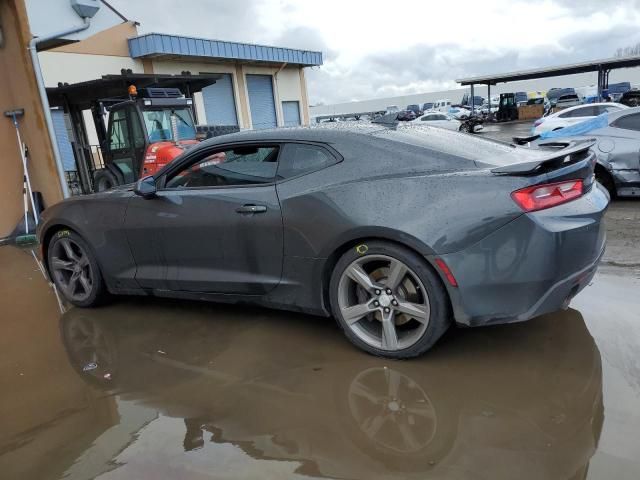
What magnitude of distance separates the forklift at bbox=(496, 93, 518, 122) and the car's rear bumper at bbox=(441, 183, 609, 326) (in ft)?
117

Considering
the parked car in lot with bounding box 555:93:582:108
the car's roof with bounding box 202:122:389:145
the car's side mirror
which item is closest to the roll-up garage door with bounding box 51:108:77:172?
the car's side mirror

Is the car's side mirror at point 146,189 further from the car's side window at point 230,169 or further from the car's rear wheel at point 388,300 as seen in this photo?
the car's rear wheel at point 388,300

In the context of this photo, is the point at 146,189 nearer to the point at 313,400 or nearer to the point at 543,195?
the point at 313,400

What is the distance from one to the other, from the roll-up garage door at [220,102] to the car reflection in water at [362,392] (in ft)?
59.3

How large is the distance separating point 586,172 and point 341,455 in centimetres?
213

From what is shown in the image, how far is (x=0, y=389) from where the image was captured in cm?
319

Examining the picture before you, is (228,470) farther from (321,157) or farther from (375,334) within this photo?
(321,157)

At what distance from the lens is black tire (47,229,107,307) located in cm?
432

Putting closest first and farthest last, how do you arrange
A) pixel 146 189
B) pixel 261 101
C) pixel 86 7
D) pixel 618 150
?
pixel 146 189 < pixel 618 150 < pixel 86 7 < pixel 261 101

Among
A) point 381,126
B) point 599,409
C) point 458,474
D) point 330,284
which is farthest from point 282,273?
point 599,409

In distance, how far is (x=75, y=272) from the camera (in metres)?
4.46

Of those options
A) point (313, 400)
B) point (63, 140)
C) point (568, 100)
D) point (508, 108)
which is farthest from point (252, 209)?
point (568, 100)

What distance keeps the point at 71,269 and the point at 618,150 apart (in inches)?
272

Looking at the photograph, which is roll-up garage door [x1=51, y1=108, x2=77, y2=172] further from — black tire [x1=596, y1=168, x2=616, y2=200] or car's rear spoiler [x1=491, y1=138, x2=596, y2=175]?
car's rear spoiler [x1=491, y1=138, x2=596, y2=175]
